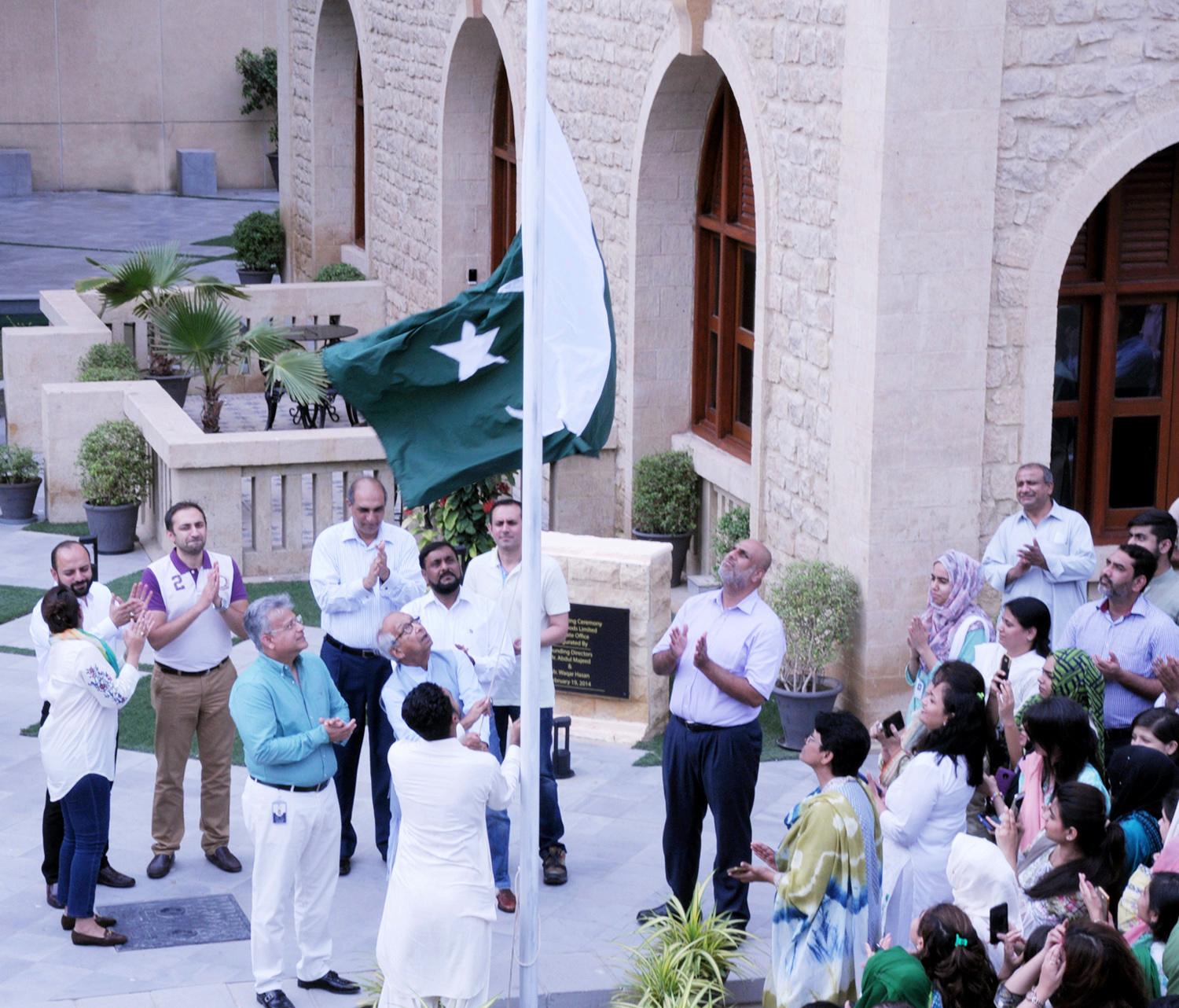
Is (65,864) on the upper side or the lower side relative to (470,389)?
lower

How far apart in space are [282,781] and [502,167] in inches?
500

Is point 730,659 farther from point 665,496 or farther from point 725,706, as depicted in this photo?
point 665,496

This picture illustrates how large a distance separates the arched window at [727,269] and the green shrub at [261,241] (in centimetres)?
1349

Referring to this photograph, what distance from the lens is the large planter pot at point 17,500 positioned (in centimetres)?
1616

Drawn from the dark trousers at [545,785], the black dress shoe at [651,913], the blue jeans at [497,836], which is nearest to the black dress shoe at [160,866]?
the blue jeans at [497,836]

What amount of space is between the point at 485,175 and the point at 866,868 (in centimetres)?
1358

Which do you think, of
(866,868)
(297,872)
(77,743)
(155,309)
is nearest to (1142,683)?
(866,868)

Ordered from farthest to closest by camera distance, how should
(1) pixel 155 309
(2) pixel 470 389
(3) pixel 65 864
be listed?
1. (1) pixel 155 309
2. (3) pixel 65 864
3. (2) pixel 470 389

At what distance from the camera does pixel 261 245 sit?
2695cm

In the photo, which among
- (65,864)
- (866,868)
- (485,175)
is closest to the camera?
(866,868)

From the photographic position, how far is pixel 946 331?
1115 centimetres

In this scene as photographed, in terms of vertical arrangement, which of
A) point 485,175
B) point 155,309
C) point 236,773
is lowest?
point 236,773

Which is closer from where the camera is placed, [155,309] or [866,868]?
[866,868]

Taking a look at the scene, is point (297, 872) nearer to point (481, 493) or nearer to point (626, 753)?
point (626, 753)
